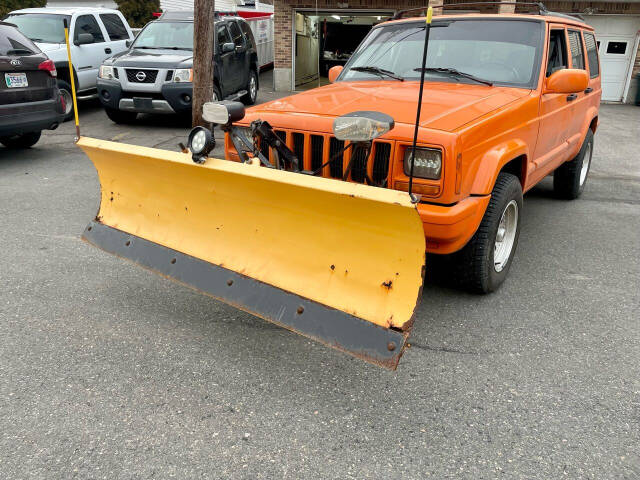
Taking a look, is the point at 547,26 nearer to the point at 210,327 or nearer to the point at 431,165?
the point at 431,165

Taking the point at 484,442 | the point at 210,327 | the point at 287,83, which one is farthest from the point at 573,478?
the point at 287,83

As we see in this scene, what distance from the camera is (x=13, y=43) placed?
738cm

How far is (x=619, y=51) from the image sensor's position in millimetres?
16781

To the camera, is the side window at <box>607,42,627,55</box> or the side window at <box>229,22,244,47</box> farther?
the side window at <box>607,42,627,55</box>

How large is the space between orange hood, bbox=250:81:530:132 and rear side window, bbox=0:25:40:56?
509 cm

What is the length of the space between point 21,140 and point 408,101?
289 inches

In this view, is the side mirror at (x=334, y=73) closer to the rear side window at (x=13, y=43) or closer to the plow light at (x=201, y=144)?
the plow light at (x=201, y=144)

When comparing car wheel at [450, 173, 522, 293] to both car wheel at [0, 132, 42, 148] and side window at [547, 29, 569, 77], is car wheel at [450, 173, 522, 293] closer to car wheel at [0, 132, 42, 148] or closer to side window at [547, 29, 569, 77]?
side window at [547, 29, 569, 77]

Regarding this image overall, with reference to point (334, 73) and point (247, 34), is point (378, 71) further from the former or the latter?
point (247, 34)

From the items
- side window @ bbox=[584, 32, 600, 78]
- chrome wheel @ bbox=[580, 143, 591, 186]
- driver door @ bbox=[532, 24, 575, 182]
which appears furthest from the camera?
chrome wheel @ bbox=[580, 143, 591, 186]

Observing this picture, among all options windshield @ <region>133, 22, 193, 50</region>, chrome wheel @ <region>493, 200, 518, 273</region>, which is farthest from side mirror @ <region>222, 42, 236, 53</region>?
chrome wheel @ <region>493, 200, 518, 273</region>

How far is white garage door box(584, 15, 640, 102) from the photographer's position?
647 inches

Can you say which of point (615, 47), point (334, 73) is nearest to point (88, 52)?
point (334, 73)

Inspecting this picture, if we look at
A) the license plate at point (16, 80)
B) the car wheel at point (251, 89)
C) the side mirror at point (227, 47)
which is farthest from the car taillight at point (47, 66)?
the car wheel at point (251, 89)
